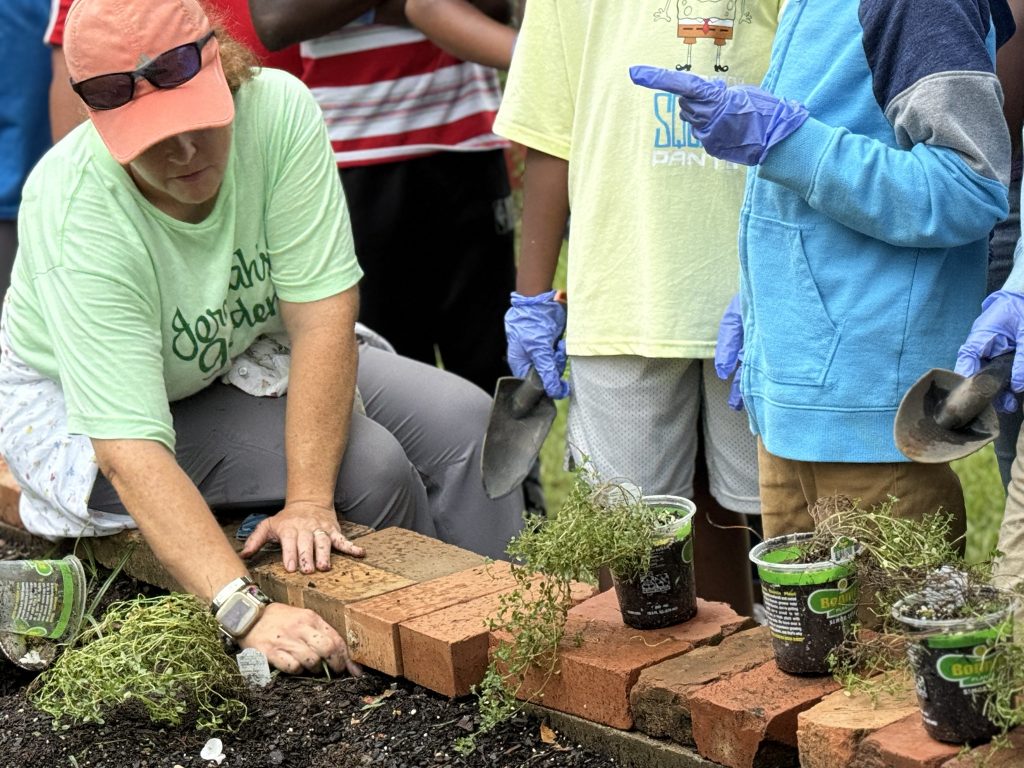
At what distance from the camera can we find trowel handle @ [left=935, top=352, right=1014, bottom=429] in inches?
Result: 79.9

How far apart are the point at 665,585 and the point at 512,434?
0.96 meters

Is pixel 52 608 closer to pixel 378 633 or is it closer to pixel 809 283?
pixel 378 633

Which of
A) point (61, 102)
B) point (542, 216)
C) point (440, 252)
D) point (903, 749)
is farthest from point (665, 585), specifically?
point (61, 102)

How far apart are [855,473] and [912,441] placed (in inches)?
9.4

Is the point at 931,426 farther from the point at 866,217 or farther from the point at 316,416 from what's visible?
the point at 316,416

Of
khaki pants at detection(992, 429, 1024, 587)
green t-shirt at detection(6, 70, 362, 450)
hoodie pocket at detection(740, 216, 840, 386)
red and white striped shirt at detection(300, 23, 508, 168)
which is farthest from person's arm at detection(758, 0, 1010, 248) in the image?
red and white striped shirt at detection(300, 23, 508, 168)

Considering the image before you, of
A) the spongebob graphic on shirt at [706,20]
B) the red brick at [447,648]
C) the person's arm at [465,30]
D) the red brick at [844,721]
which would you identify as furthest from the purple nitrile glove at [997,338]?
the person's arm at [465,30]

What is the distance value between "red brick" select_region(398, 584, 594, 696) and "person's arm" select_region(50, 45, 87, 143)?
1963mm

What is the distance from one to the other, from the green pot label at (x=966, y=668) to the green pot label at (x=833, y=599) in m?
0.27

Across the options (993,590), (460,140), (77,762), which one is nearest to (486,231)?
(460,140)

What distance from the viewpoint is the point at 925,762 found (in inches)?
68.1

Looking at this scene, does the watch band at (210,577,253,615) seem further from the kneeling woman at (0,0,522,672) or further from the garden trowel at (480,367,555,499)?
the garden trowel at (480,367,555,499)

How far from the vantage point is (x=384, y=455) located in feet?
10.5

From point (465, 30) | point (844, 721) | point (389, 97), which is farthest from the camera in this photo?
point (389, 97)
